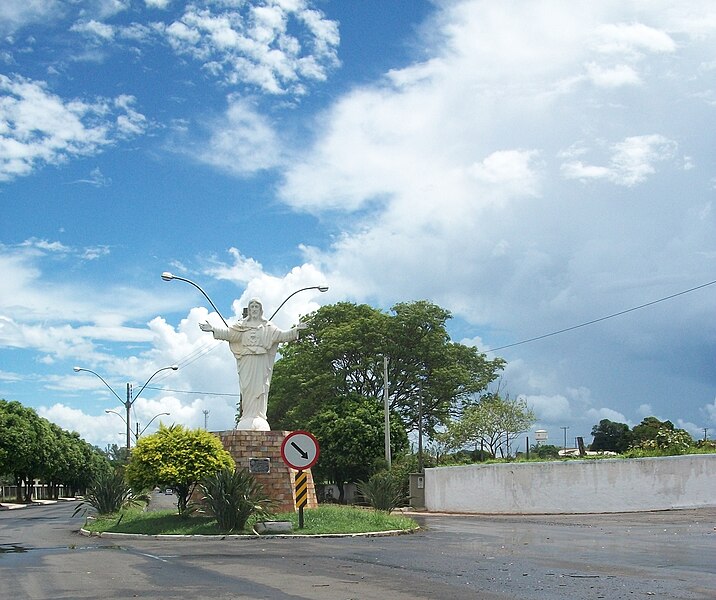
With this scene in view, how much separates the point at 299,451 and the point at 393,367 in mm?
32793

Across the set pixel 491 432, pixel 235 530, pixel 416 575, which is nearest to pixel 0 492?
pixel 491 432

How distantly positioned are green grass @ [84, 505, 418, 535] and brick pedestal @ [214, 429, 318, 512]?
2.11 m

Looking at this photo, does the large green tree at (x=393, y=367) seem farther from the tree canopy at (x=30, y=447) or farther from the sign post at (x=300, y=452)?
the sign post at (x=300, y=452)

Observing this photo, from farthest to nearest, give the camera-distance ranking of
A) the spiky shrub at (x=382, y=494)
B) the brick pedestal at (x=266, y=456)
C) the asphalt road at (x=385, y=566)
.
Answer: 1. the spiky shrub at (x=382, y=494)
2. the brick pedestal at (x=266, y=456)
3. the asphalt road at (x=385, y=566)

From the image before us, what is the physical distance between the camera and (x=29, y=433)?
67.7m

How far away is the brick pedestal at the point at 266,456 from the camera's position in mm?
25453

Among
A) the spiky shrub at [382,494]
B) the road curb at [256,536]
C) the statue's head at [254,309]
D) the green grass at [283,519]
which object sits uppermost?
the statue's head at [254,309]

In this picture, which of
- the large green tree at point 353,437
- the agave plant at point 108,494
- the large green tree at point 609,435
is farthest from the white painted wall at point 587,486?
the large green tree at point 609,435

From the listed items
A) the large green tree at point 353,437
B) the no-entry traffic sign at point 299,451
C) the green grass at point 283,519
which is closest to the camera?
the no-entry traffic sign at point 299,451

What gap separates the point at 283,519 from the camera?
21641 mm

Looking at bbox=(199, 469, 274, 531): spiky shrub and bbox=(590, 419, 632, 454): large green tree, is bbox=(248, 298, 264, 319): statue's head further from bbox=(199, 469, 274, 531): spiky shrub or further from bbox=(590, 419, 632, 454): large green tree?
bbox=(590, 419, 632, 454): large green tree

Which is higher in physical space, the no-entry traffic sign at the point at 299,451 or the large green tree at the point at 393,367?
the large green tree at the point at 393,367

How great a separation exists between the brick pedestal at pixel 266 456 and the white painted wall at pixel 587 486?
1038 centimetres

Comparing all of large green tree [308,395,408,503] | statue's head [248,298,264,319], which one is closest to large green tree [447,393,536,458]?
large green tree [308,395,408,503]
